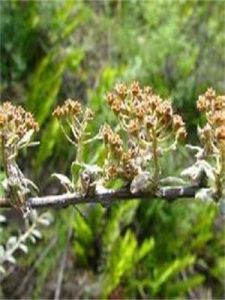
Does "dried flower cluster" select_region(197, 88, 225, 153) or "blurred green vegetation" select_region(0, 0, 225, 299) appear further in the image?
"blurred green vegetation" select_region(0, 0, 225, 299)

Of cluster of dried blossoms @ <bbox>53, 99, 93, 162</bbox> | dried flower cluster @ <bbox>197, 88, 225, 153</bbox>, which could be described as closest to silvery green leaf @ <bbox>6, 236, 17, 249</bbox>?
cluster of dried blossoms @ <bbox>53, 99, 93, 162</bbox>

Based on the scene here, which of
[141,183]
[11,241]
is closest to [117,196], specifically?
[141,183]

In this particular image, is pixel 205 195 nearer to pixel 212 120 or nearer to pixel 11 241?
pixel 212 120

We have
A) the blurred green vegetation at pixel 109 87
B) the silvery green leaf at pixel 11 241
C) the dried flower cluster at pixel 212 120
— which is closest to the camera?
the dried flower cluster at pixel 212 120

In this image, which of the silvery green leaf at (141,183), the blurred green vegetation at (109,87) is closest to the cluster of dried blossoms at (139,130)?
the silvery green leaf at (141,183)

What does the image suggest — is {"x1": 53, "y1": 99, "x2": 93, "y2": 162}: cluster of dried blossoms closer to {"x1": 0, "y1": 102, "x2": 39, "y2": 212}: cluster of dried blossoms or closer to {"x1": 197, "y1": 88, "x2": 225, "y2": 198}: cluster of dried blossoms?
{"x1": 0, "y1": 102, "x2": 39, "y2": 212}: cluster of dried blossoms

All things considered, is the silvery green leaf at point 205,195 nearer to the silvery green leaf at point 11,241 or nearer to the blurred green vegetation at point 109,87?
the silvery green leaf at point 11,241

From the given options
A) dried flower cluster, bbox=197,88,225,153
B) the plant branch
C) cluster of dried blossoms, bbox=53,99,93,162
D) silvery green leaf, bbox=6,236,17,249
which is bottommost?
silvery green leaf, bbox=6,236,17,249
